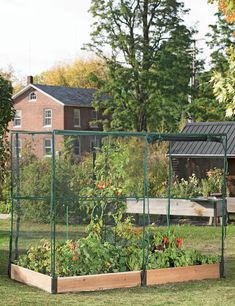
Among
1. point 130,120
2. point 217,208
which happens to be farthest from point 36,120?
point 217,208

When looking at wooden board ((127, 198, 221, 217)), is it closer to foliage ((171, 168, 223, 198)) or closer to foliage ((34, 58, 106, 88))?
foliage ((171, 168, 223, 198))

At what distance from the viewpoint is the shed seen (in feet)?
75.2

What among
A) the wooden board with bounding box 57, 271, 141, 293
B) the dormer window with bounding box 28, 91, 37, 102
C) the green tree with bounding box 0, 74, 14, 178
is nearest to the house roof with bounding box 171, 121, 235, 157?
the green tree with bounding box 0, 74, 14, 178

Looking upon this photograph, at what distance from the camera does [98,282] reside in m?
10.5

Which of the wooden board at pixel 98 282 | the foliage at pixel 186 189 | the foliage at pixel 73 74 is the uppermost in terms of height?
the foliage at pixel 73 74

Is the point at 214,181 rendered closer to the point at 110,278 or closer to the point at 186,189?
the point at 186,189

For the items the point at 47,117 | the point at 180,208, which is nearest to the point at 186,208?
the point at 180,208

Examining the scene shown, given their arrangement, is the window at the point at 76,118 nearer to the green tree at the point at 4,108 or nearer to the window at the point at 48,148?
the window at the point at 48,148

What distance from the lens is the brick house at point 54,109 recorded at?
50938 millimetres

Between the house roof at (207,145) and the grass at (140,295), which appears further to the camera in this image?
the house roof at (207,145)

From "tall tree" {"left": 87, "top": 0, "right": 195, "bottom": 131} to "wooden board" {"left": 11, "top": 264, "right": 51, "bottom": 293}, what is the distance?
94.4 feet

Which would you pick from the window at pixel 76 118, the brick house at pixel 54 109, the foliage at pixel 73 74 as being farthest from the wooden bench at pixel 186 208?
the foliage at pixel 73 74

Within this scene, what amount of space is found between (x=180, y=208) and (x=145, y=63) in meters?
22.4

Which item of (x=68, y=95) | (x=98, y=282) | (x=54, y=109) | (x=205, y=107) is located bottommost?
(x=98, y=282)
